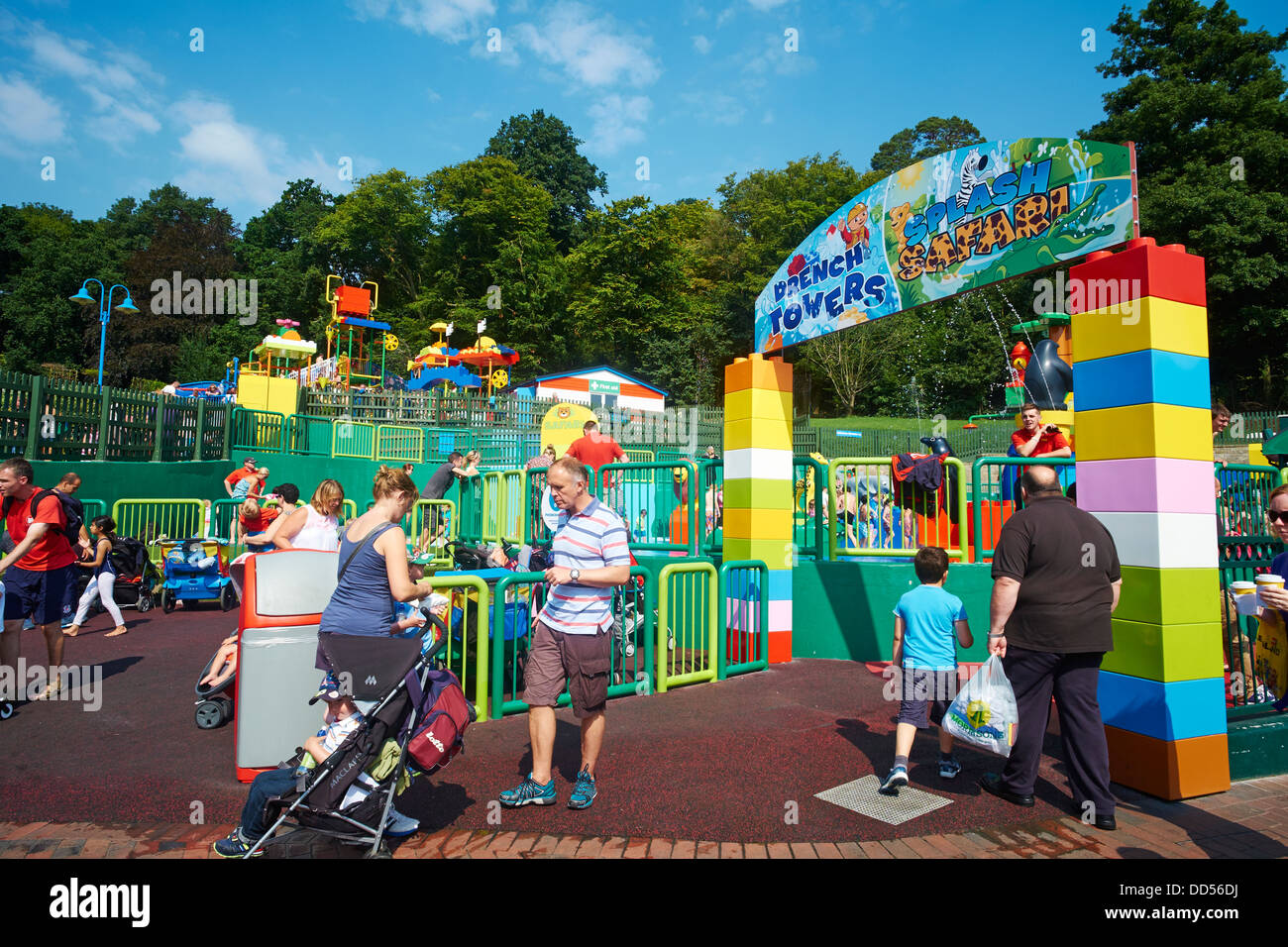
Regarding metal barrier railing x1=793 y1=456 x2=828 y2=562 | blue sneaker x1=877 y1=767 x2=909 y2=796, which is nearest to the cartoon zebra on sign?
metal barrier railing x1=793 y1=456 x2=828 y2=562

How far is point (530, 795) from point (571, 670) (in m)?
0.74

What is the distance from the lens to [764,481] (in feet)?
26.5

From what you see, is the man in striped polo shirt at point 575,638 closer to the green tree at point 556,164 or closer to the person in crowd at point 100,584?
the person in crowd at point 100,584

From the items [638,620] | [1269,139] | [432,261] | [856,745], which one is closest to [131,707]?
[638,620]

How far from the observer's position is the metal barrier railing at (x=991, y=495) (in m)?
7.57

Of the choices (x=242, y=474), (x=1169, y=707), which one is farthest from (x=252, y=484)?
(x=1169, y=707)

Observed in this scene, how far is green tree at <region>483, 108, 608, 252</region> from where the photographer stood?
2206 inches

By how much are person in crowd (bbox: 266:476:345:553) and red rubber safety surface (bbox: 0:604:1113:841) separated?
4.90 ft

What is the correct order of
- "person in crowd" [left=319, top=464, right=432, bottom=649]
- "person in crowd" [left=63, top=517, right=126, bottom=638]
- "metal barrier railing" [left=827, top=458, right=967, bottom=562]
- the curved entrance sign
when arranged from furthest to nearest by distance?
"person in crowd" [left=63, top=517, right=126, bottom=638] → "metal barrier railing" [left=827, top=458, right=967, bottom=562] → the curved entrance sign → "person in crowd" [left=319, top=464, right=432, bottom=649]

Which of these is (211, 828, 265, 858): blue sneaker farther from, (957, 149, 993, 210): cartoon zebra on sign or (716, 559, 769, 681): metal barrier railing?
(957, 149, 993, 210): cartoon zebra on sign

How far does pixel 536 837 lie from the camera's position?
12.2 ft

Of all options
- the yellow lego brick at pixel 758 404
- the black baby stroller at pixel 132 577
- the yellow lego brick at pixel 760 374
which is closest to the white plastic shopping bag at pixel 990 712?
the yellow lego brick at pixel 758 404

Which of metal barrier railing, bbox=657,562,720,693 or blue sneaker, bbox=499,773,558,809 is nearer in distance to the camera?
blue sneaker, bbox=499,773,558,809
